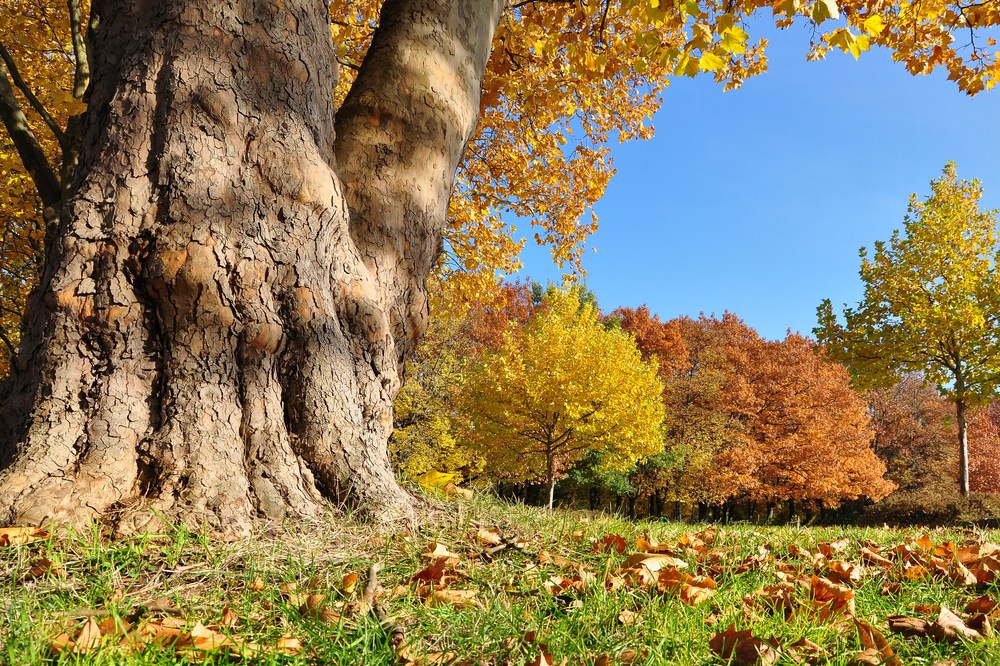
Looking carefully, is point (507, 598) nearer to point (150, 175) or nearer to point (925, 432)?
point (150, 175)

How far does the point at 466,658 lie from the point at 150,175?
8.53 feet

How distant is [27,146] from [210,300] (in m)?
A: 5.54

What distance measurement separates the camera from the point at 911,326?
13.9 metres

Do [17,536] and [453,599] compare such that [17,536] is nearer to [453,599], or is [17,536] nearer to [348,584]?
[348,584]

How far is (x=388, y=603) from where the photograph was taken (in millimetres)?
1873

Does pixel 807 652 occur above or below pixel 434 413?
below

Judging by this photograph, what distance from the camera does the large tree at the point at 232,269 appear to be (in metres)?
2.44

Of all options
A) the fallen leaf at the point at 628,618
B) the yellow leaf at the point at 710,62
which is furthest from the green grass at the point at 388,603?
the yellow leaf at the point at 710,62

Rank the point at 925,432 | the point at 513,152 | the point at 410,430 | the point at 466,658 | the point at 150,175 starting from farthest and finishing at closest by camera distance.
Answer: the point at 925,432, the point at 410,430, the point at 513,152, the point at 150,175, the point at 466,658

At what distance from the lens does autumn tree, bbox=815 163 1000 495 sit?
13.5 metres

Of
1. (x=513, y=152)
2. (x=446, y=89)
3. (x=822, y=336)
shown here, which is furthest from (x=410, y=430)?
(x=446, y=89)

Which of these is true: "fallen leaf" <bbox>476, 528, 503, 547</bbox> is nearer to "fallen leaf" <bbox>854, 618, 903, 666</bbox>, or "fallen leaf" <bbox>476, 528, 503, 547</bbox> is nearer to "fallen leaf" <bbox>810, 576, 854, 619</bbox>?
"fallen leaf" <bbox>810, 576, 854, 619</bbox>

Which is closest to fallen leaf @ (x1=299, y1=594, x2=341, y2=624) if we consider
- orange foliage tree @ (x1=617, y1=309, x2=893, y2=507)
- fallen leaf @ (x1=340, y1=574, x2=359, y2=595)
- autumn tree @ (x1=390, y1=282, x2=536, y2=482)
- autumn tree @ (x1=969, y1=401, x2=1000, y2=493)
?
fallen leaf @ (x1=340, y1=574, x2=359, y2=595)

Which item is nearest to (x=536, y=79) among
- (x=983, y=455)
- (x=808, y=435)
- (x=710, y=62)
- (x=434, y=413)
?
(x=710, y=62)
